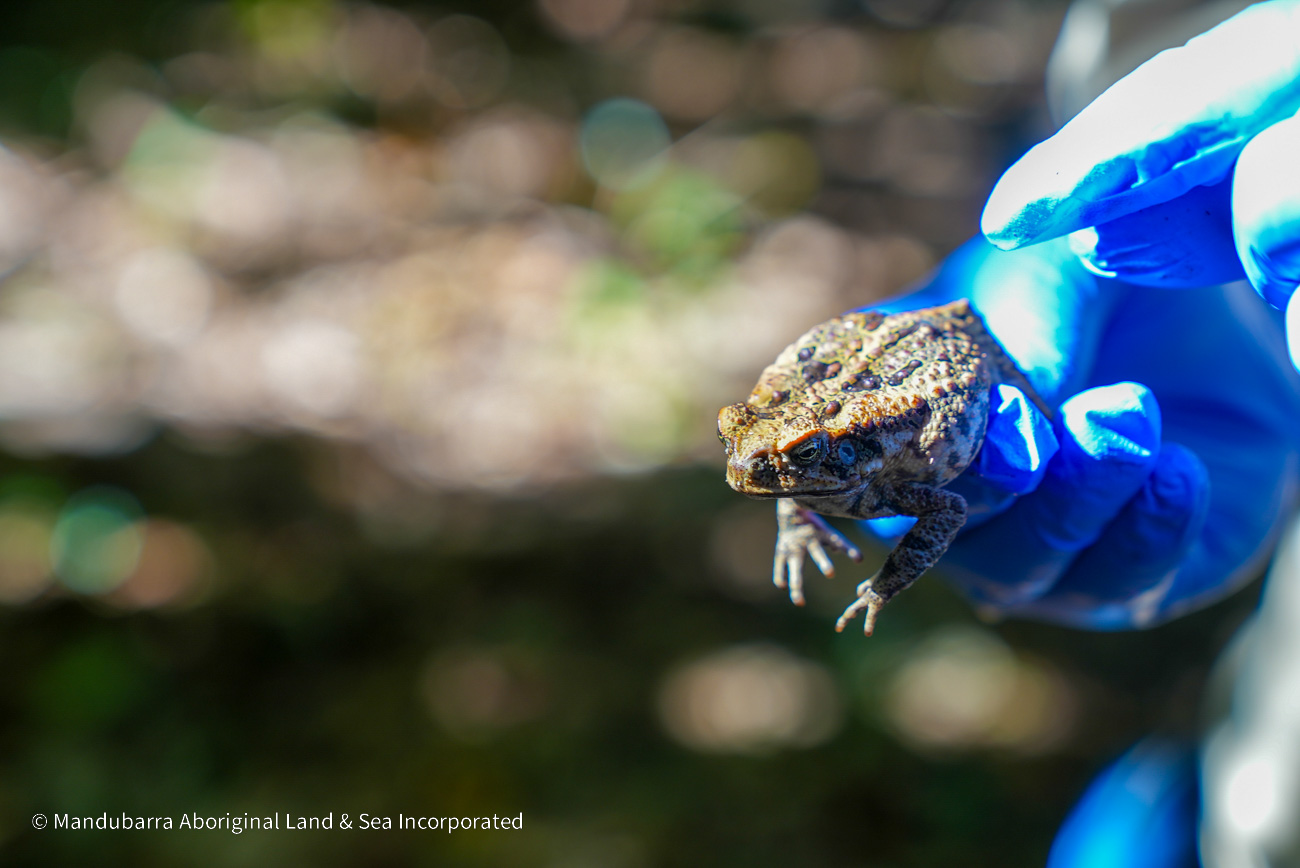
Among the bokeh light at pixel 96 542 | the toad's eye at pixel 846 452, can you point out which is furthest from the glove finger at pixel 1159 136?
the bokeh light at pixel 96 542

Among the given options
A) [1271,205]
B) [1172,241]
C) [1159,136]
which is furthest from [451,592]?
[1271,205]

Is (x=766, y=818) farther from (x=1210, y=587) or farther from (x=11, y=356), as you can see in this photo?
(x=11, y=356)

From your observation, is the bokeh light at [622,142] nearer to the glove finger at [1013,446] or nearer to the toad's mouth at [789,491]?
the glove finger at [1013,446]

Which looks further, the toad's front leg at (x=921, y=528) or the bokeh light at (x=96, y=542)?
the bokeh light at (x=96, y=542)

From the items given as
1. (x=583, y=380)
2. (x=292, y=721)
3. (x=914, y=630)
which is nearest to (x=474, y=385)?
(x=583, y=380)

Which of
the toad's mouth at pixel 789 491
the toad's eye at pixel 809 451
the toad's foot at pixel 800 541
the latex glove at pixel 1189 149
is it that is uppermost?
the latex glove at pixel 1189 149

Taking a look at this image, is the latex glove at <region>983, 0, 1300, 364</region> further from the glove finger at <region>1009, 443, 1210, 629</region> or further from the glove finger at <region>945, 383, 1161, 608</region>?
the glove finger at <region>1009, 443, 1210, 629</region>

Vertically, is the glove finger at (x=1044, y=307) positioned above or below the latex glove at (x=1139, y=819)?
above
